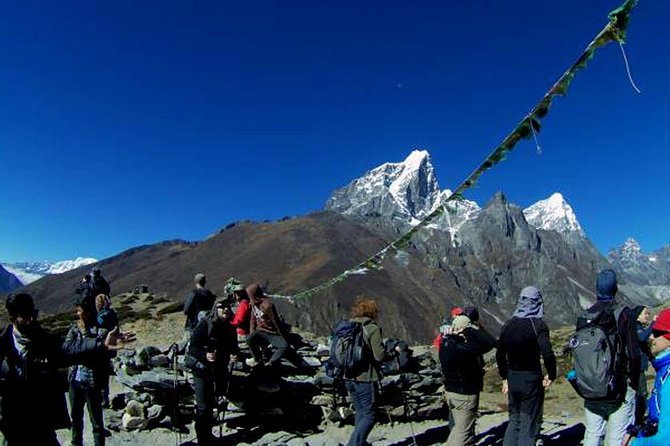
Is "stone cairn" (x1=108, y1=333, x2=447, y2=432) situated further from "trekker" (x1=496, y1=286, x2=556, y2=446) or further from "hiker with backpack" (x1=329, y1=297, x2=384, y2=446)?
"trekker" (x1=496, y1=286, x2=556, y2=446)

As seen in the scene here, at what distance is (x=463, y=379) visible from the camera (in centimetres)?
823

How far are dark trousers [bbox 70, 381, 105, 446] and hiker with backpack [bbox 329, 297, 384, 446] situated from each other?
404 cm

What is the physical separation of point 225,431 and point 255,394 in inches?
40.1

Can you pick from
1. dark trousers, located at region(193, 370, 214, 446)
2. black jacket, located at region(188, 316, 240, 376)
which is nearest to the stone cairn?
dark trousers, located at region(193, 370, 214, 446)

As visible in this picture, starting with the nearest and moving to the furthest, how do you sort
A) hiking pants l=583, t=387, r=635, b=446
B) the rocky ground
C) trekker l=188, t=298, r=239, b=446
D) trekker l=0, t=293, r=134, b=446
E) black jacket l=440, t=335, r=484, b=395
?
trekker l=0, t=293, r=134, b=446 → hiking pants l=583, t=387, r=635, b=446 → black jacket l=440, t=335, r=484, b=395 → trekker l=188, t=298, r=239, b=446 → the rocky ground

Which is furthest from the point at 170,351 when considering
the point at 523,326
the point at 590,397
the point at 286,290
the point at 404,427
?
the point at 286,290

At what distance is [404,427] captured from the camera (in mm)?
12039

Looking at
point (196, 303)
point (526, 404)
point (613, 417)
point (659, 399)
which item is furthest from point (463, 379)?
point (196, 303)

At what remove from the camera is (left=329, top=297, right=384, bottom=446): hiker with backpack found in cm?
838

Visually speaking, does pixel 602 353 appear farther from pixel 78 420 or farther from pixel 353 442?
pixel 78 420

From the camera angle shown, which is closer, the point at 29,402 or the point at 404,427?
the point at 29,402

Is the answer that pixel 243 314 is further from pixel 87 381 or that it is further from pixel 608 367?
pixel 608 367

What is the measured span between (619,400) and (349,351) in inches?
148

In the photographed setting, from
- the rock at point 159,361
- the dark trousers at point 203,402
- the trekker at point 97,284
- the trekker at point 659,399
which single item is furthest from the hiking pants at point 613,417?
the trekker at point 97,284
